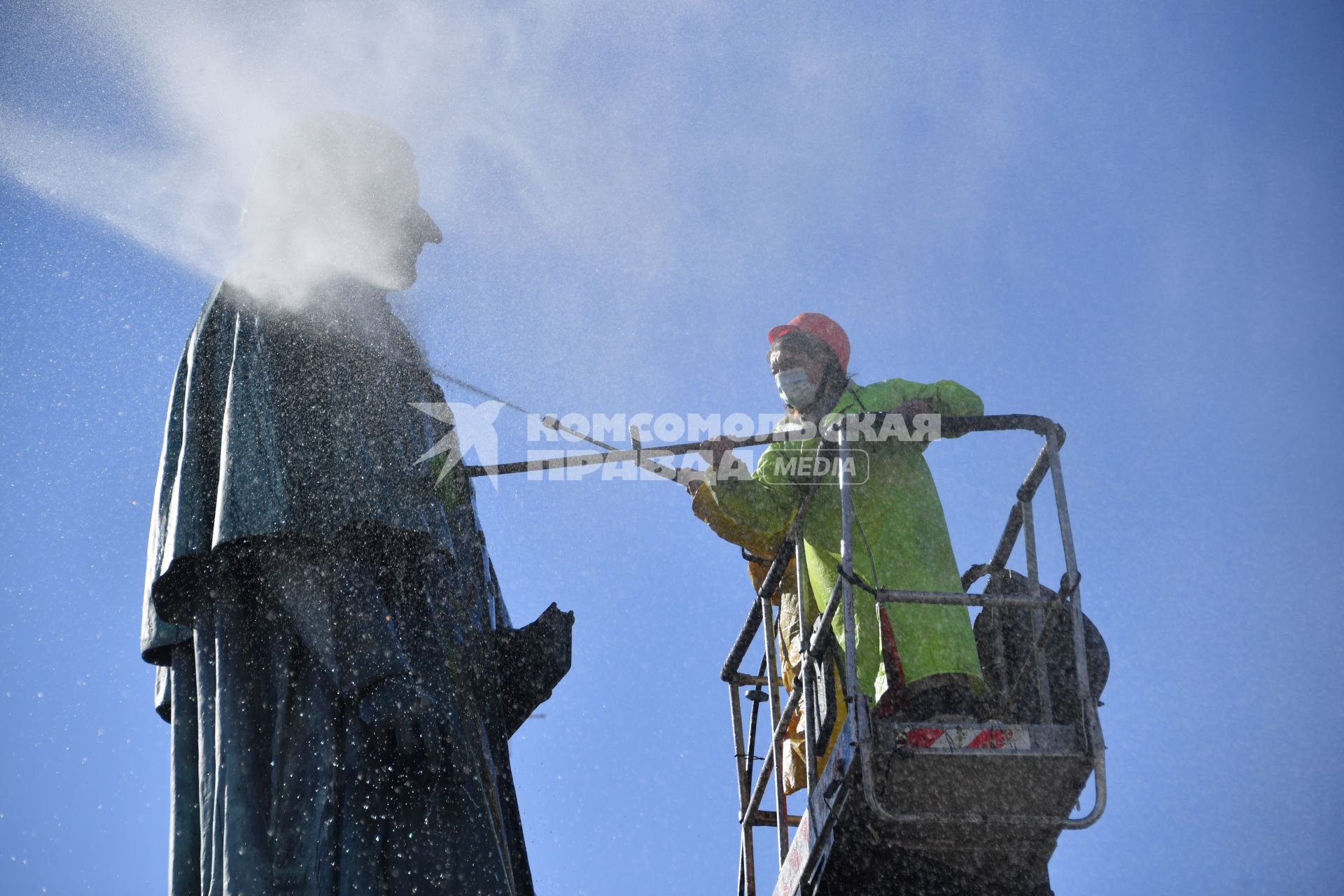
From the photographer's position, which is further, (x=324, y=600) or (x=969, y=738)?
(x=969, y=738)

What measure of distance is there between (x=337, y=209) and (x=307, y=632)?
2.09 meters

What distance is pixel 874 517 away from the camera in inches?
231

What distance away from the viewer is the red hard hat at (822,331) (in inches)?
266

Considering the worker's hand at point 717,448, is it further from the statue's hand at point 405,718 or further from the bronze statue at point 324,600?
the statue's hand at point 405,718

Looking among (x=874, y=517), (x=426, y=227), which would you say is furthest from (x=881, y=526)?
(x=426, y=227)

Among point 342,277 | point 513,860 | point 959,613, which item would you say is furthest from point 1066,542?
point 342,277

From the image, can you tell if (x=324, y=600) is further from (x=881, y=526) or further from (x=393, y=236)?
(x=881, y=526)

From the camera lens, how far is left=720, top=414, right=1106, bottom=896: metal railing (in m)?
4.82

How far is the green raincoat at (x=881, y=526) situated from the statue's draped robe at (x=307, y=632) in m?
1.54

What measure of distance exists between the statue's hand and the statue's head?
6.37ft

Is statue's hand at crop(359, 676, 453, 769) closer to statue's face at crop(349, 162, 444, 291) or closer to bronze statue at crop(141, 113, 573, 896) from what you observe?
bronze statue at crop(141, 113, 573, 896)

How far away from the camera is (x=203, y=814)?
412 cm

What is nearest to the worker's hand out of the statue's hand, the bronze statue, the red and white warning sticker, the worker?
the worker

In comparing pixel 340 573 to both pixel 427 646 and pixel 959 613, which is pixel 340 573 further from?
pixel 959 613
